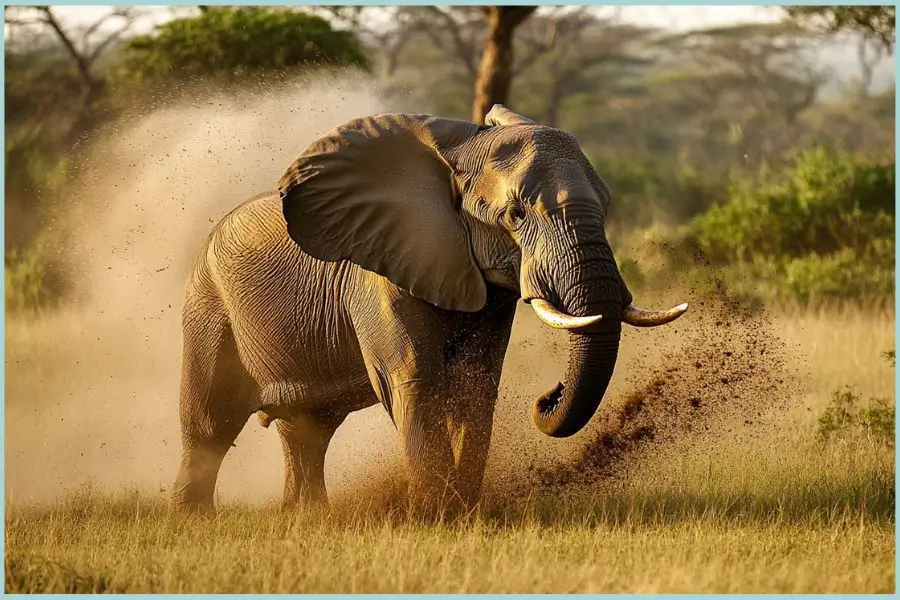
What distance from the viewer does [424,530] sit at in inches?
320

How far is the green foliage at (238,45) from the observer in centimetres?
1947

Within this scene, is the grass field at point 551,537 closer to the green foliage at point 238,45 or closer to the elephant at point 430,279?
the elephant at point 430,279

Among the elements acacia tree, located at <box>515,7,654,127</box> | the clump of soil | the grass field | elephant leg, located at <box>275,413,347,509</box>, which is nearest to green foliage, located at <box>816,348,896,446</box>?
the grass field

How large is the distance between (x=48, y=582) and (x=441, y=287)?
7.69 ft

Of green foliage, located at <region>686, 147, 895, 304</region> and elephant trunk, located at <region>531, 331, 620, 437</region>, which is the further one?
green foliage, located at <region>686, 147, 895, 304</region>

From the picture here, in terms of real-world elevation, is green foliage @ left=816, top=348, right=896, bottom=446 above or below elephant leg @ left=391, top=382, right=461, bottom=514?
below

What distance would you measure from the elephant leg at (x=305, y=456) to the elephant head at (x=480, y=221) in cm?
163

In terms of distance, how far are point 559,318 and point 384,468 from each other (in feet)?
6.93

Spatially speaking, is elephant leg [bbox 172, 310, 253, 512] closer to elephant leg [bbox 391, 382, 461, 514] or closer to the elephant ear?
the elephant ear

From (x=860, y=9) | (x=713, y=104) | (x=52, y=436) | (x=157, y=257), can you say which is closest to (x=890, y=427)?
(x=157, y=257)

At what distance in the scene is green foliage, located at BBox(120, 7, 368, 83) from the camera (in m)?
19.5

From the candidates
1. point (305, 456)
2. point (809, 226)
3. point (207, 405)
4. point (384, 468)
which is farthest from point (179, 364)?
point (809, 226)

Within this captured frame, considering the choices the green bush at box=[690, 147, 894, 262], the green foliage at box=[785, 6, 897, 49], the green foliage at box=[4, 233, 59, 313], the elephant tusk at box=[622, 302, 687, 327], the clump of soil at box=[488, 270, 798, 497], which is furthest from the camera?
the green foliage at box=[785, 6, 897, 49]

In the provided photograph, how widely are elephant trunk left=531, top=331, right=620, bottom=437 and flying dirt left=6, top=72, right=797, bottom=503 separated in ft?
4.41
